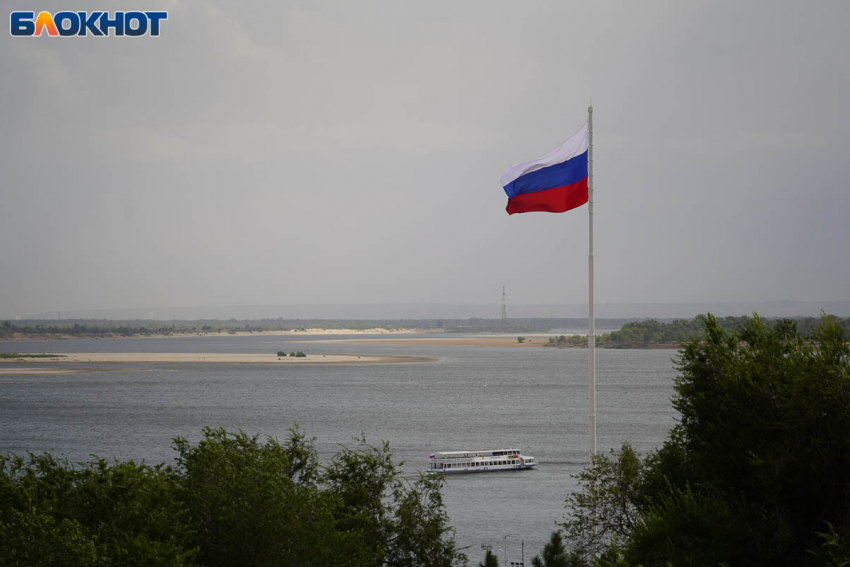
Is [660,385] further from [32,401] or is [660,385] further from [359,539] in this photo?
[359,539]

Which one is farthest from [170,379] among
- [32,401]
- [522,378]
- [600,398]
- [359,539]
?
[359,539]

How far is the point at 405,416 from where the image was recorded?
92.9m

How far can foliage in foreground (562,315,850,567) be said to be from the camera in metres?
14.3

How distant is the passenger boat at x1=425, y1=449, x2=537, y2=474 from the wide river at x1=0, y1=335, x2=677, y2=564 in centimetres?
124

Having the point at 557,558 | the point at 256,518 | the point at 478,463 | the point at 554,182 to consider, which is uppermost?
the point at 554,182

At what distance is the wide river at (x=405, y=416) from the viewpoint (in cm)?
5512

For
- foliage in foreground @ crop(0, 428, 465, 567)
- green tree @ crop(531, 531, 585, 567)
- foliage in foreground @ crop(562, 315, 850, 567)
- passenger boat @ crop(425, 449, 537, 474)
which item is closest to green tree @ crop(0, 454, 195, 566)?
foliage in foreground @ crop(0, 428, 465, 567)

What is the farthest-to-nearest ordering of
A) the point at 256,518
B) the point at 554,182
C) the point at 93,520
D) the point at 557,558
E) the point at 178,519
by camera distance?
the point at 557,558 < the point at 554,182 < the point at 178,519 < the point at 93,520 < the point at 256,518

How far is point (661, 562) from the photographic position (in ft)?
49.1

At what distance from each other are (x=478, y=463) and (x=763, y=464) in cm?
5105

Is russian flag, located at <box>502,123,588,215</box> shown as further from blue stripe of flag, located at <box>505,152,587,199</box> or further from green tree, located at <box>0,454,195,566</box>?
green tree, located at <box>0,454,195,566</box>

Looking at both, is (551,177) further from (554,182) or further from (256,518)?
(256,518)

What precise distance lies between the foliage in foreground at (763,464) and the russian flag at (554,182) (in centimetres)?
630

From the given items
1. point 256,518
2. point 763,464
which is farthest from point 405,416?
point 763,464
